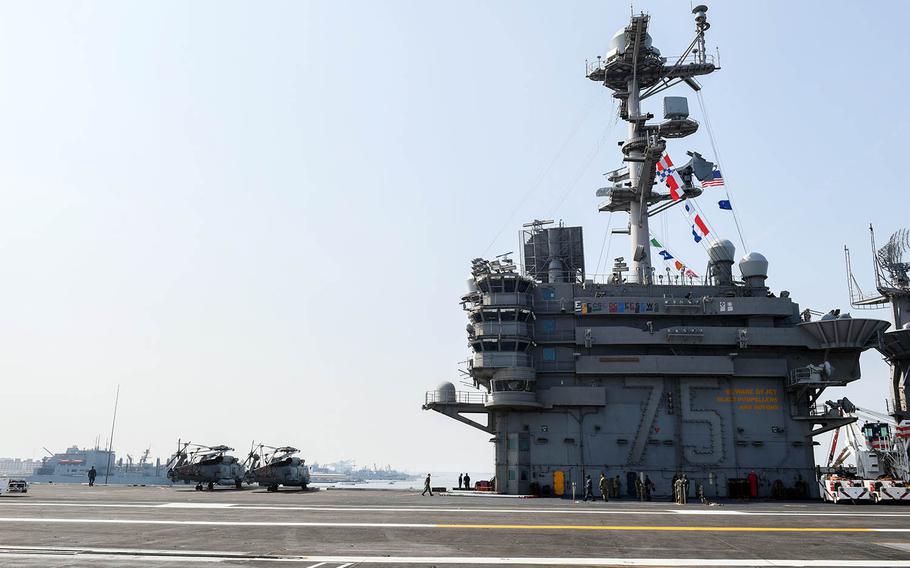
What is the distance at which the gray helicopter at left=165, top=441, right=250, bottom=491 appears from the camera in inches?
1483

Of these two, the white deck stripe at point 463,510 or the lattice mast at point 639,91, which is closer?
the white deck stripe at point 463,510

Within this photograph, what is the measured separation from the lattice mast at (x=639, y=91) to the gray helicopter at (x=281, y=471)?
2288cm

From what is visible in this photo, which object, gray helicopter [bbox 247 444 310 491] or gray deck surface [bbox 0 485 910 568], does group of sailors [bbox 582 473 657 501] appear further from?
gray helicopter [bbox 247 444 310 491]

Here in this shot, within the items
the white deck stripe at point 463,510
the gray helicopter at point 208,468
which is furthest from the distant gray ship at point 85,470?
the white deck stripe at point 463,510

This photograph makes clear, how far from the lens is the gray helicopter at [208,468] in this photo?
37656 millimetres

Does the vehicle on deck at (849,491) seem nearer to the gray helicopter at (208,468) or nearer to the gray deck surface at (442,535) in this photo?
the gray deck surface at (442,535)

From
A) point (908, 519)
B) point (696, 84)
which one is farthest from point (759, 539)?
point (696, 84)

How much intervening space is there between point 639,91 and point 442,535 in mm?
30315

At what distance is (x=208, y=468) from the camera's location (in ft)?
124

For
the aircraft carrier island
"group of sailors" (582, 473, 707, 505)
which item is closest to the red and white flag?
the aircraft carrier island

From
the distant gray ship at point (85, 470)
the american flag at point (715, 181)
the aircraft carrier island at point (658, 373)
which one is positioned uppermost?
the american flag at point (715, 181)

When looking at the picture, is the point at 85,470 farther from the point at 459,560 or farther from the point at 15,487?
the point at 459,560

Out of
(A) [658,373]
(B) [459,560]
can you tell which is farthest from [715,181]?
(B) [459,560]

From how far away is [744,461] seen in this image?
106ft
